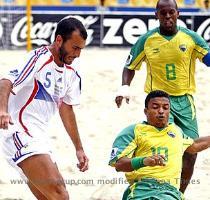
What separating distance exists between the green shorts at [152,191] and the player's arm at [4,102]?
95 cm

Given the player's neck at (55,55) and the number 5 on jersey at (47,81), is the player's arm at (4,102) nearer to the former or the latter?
the number 5 on jersey at (47,81)

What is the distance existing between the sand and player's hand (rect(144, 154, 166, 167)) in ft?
9.90

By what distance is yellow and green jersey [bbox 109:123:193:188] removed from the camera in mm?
5316

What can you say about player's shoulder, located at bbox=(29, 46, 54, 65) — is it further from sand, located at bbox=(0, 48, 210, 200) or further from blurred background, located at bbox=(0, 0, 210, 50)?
blurred background, located at bbox=(0, 0, 210, 50)

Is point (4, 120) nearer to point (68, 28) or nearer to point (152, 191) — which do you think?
point (68, 28)

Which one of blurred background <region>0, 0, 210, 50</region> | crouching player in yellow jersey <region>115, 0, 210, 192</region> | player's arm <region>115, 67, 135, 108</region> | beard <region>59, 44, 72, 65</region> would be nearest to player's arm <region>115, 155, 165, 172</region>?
beard <region>59, 44, 72, 65</region>

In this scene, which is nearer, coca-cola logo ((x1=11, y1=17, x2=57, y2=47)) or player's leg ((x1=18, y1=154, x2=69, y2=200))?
player's leg ((x1=18, y1=154, x2=69, y2=200))

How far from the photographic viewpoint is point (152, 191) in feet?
16.9

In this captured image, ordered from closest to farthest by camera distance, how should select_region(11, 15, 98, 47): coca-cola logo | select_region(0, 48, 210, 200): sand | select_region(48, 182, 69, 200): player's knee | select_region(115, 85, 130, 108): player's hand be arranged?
select_region(48, 182, 69, 200): player's knee < select_region(115, 85, 130, 108): player's hand < select_region(0, 48, 210, 200): sand < select_region(11, 15, 98, 47): coca-cola logo

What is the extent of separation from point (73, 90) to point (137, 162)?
0.90 metres

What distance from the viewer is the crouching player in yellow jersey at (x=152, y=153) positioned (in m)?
5.17

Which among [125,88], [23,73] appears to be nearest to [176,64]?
[125,88]

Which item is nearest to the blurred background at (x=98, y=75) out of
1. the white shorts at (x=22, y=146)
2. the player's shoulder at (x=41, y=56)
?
the white shorts at (x=22, y=146)

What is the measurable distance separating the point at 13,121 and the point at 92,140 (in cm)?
516
